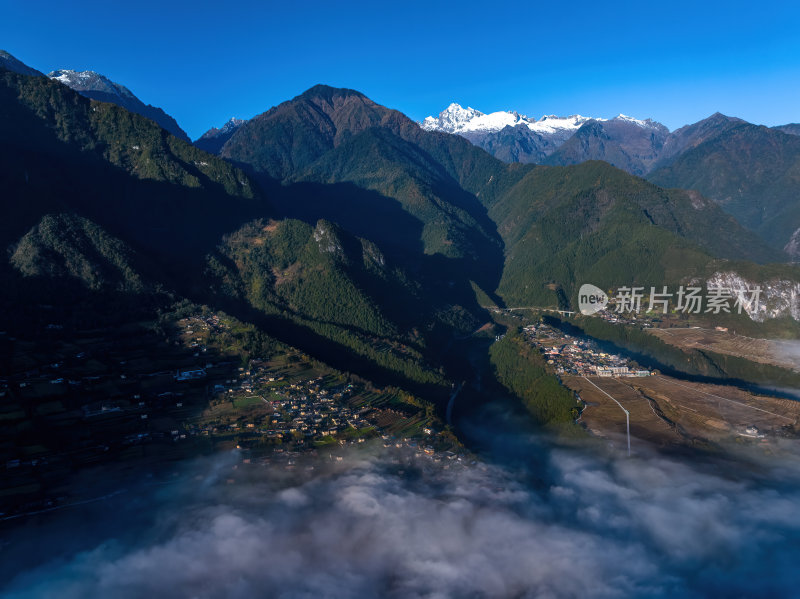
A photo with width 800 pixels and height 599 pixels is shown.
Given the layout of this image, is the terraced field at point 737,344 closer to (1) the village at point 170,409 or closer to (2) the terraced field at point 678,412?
(2) the terraced field at point 678,412

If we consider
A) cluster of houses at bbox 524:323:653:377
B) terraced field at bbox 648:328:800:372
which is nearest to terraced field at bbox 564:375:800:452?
cluster of houses at bbox 524:323:653:377

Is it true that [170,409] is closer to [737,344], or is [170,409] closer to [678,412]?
[678,412]

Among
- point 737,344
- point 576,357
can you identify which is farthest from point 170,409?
point 737,344

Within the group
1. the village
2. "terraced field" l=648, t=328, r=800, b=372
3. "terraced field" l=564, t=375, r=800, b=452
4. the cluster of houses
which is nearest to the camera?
the village

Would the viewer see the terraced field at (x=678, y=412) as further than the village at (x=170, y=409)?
Yes

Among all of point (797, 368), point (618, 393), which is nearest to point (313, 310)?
point (618, 393)

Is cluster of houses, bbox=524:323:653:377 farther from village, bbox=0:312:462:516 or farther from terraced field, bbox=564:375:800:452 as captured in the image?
village, bbox=0:312:462:516

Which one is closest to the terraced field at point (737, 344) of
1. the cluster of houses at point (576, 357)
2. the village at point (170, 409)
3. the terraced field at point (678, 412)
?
the cluster of houses at point (576, 357)

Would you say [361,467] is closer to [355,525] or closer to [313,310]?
[355,525]

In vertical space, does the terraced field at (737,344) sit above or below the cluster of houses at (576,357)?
above
